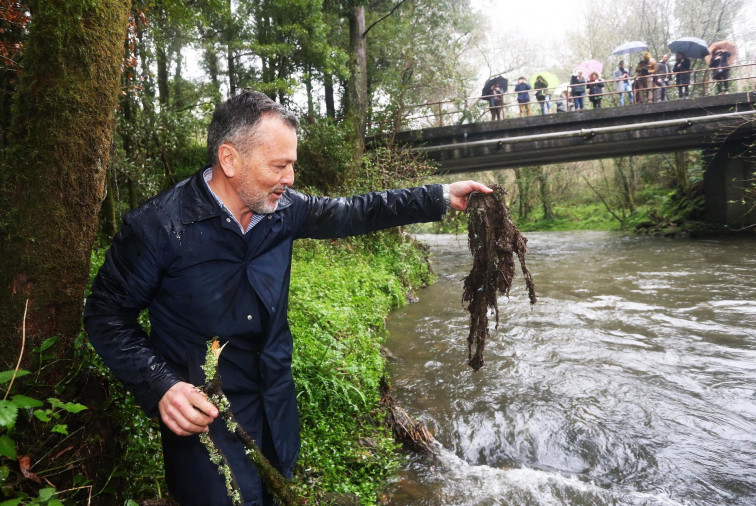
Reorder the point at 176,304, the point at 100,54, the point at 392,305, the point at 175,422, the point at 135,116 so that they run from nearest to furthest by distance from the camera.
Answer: the point at 175,422 → the point at 176,304 → the point at 100,54 → the point at 135,116 → the point at 392,305

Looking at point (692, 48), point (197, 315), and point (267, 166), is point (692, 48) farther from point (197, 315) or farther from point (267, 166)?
point (197, 315)

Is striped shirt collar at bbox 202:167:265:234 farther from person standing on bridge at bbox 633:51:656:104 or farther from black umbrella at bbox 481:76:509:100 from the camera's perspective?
person standing on bridge at bbox 633:51:656:104

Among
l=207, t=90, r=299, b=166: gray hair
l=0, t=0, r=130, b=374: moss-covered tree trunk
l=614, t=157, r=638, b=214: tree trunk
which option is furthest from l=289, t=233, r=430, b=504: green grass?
l=614, t=157, r=638, b=214: tree trunk

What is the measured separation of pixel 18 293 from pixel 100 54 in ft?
4.32

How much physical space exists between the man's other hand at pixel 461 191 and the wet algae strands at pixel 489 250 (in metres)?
0.20

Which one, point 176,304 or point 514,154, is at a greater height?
point 514,154

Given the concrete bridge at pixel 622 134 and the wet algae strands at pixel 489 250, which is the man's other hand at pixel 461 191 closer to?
the wet algae strands at pixel 489 250

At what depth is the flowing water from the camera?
3.71m

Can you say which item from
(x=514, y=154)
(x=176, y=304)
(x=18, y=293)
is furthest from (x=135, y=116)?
(x=514, y=154)

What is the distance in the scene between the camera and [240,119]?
1975mm

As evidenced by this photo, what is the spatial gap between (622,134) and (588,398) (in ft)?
46.5

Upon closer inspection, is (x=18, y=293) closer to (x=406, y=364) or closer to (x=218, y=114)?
(x=218, y=114)

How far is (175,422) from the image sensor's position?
160 cm

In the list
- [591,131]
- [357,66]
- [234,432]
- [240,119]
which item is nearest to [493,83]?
[591,131]
